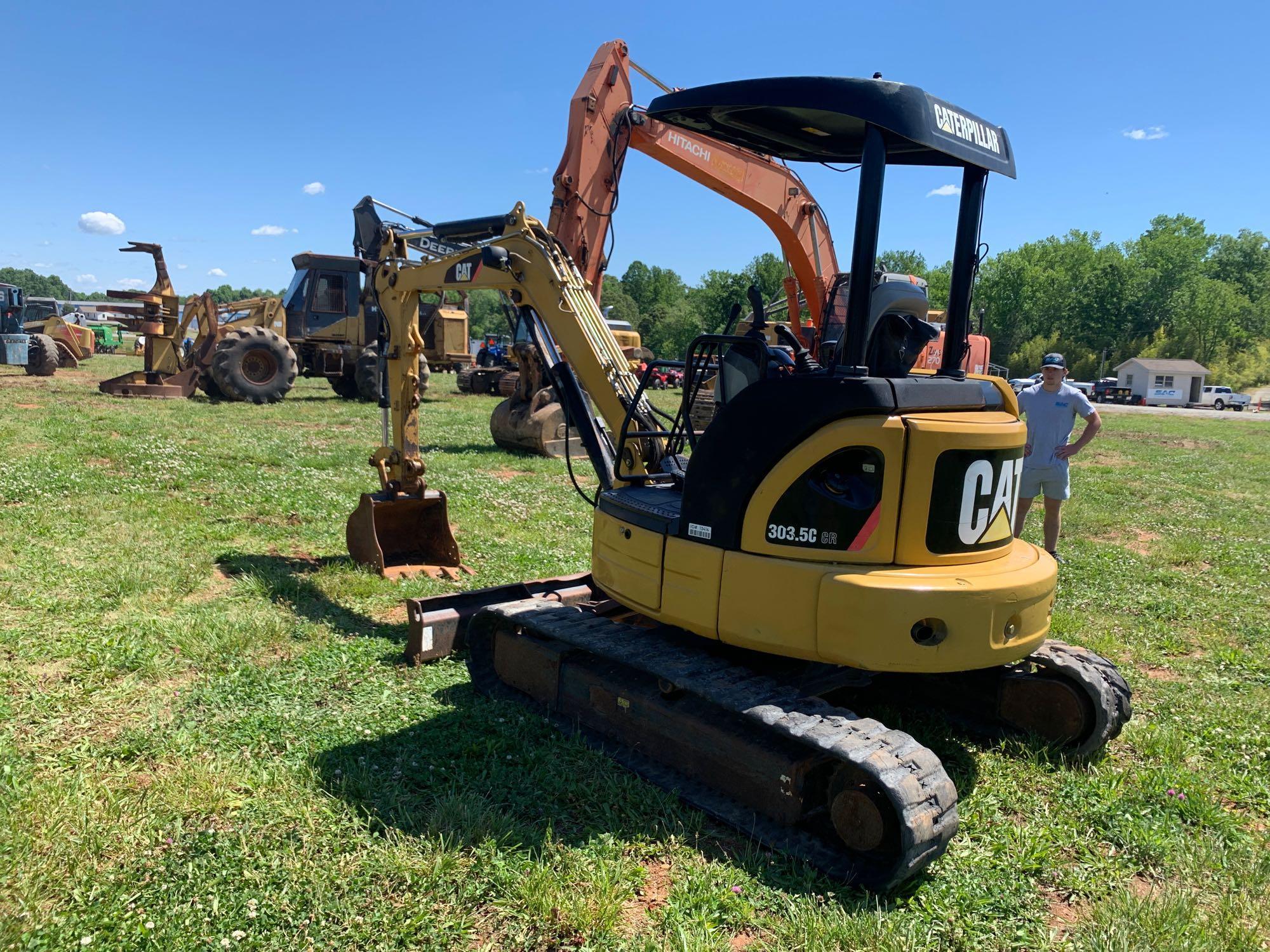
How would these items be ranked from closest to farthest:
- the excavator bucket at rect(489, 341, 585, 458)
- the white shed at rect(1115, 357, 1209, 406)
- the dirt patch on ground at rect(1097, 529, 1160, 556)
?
the dirt patch on ground at rect(1097, 529, 1160, 556) < the excavator bucket at rect(489, 341, 585, 458) < the white shed at rect(1115, 357, 1209, 406)

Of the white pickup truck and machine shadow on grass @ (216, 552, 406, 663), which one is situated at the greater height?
the white pickup truck

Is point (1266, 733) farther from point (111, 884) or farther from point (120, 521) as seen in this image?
point (120, 521)

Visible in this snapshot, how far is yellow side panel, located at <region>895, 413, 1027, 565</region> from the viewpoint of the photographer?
3.92m

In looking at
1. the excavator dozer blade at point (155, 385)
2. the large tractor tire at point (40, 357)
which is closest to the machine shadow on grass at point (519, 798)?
the excavator dozer blade at point (155, 385)

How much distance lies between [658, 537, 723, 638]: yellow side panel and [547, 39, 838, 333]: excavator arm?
6741 millimetres

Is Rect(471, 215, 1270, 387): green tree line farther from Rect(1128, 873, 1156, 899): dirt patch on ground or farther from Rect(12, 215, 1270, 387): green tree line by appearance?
Rect(1128, 873, 1156, 899): dirt patch on ground

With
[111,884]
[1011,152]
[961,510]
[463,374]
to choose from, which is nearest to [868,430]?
[961,510]

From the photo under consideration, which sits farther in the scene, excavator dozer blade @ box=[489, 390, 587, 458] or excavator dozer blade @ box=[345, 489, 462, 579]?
excavator dozer blade @ box=[489, 390, 587, 458]

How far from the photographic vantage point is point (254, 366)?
21500 millimetres

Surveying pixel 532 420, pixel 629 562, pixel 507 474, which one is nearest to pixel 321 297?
pixel 532 420

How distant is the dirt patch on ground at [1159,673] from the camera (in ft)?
20.5

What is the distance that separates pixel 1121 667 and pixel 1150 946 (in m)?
3.47

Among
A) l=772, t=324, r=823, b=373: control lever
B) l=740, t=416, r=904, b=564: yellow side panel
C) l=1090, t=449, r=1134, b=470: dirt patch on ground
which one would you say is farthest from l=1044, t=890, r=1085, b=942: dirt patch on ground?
l=1090, t=449, r=1134, b=470: dirt patch on ground

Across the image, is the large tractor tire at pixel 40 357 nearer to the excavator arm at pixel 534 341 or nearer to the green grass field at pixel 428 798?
the green grass field at pixel 428 798
